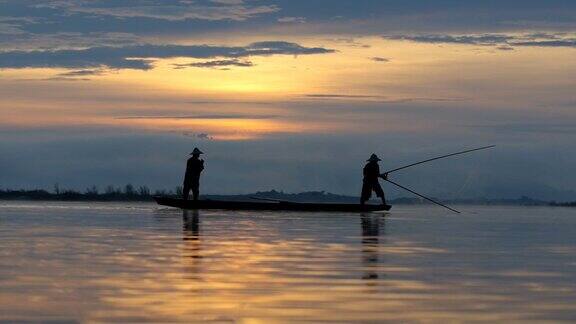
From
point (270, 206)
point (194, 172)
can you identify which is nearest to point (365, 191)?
point (270, 206)

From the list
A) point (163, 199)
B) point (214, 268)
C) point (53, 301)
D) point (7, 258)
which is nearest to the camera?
point (53, 301)

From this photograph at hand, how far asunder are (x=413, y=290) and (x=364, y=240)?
10282mm

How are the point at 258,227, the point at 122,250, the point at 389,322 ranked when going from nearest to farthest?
the point at 389,322
the point at 122,250
the point at 258,227

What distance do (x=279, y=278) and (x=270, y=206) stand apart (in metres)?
32.6

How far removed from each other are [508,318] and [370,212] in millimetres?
36767

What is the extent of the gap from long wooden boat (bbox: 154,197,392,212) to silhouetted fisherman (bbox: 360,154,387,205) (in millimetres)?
847

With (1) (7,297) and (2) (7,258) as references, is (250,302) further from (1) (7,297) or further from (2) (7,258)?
(2) (7,258)

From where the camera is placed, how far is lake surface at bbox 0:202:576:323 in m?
11.4

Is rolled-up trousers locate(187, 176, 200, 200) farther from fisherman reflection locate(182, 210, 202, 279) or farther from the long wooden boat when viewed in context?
fisherman reflection locate(182, 210, 202, 279)

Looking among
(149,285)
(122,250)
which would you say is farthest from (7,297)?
(122,250)

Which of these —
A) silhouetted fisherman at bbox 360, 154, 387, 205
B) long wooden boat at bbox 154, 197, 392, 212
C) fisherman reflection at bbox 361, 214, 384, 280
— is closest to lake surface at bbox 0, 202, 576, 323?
fisherman reflection at bbox 361, 214, 384, 280

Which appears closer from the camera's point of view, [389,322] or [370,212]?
[389,322]

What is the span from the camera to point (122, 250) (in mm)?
19234

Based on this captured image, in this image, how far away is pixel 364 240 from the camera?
77.8 ft
